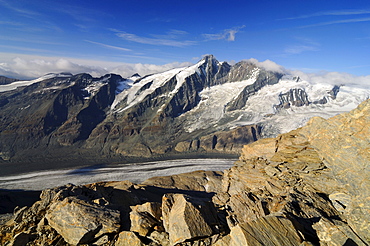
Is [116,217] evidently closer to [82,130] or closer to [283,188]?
[283,188]

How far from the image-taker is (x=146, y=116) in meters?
161

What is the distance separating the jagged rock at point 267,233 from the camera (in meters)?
7.83

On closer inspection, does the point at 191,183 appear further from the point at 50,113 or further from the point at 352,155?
the point at 50,113

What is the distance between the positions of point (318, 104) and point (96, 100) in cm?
18540

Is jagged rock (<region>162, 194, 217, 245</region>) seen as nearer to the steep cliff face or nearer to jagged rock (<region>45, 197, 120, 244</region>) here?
jagged rock (<region>45, 197, 120, 244</region>)

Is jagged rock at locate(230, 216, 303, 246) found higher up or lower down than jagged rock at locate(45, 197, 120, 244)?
higher up

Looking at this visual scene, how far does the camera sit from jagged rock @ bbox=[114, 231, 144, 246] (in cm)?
977

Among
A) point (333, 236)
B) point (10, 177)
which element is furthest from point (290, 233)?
point (10, 177)

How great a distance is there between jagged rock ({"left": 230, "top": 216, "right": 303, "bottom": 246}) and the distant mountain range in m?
107

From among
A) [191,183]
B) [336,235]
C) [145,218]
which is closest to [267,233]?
[336,235]

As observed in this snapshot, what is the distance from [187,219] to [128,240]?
2.91 metres

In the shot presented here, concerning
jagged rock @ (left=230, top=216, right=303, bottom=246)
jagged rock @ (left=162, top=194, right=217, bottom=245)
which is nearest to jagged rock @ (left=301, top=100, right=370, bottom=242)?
jagged rock @ (left=230, top=216, right=303, bottom=246)

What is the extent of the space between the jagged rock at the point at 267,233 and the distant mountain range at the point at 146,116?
107309 millimetres

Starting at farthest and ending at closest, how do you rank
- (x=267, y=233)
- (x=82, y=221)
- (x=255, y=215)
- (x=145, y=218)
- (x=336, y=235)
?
(x=255, y=215), (x=82, y=221), (x=145, y=218), (x=336, y=235), (x=267, y=233)
